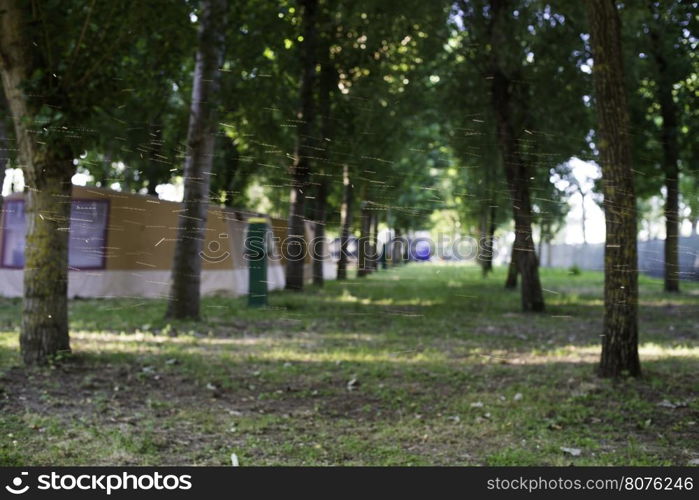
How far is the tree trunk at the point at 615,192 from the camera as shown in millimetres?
5195

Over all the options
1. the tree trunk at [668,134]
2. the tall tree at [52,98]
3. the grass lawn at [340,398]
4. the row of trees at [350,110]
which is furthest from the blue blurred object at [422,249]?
the tree trunk at [668,134]

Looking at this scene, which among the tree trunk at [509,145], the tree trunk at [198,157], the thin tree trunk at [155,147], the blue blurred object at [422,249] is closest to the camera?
the blue blurred object at [422,249]

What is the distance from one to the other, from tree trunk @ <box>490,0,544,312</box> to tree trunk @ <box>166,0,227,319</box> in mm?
4511

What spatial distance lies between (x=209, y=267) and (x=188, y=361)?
27.2ft

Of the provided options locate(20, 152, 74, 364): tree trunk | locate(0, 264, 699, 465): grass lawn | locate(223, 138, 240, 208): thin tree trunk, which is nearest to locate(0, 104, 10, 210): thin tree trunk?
locate(20, 152, 74, 364): tree trunk

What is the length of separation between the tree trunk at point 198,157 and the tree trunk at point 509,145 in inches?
178

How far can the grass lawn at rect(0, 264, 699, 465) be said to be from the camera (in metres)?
3.63

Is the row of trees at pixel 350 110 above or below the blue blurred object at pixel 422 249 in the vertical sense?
above

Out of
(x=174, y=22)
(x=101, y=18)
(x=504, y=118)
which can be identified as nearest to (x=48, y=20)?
(x=101, y=18)

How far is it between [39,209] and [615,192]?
465 centimetres

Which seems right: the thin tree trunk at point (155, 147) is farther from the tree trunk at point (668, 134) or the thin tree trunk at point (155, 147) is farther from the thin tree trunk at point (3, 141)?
the tree trunk at point (668, 134)

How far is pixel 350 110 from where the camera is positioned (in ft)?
49.8

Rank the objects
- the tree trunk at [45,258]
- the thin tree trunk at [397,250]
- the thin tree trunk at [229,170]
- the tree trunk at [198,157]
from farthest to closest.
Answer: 1. the tree trunk at [198,157]
2. the tree trunk at [45,258]
3. the thin tree trunk at [229,170]
4. the thin tree trunk at [397,250]

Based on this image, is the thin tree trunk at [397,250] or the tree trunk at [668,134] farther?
the tree trunk at [668,134]
